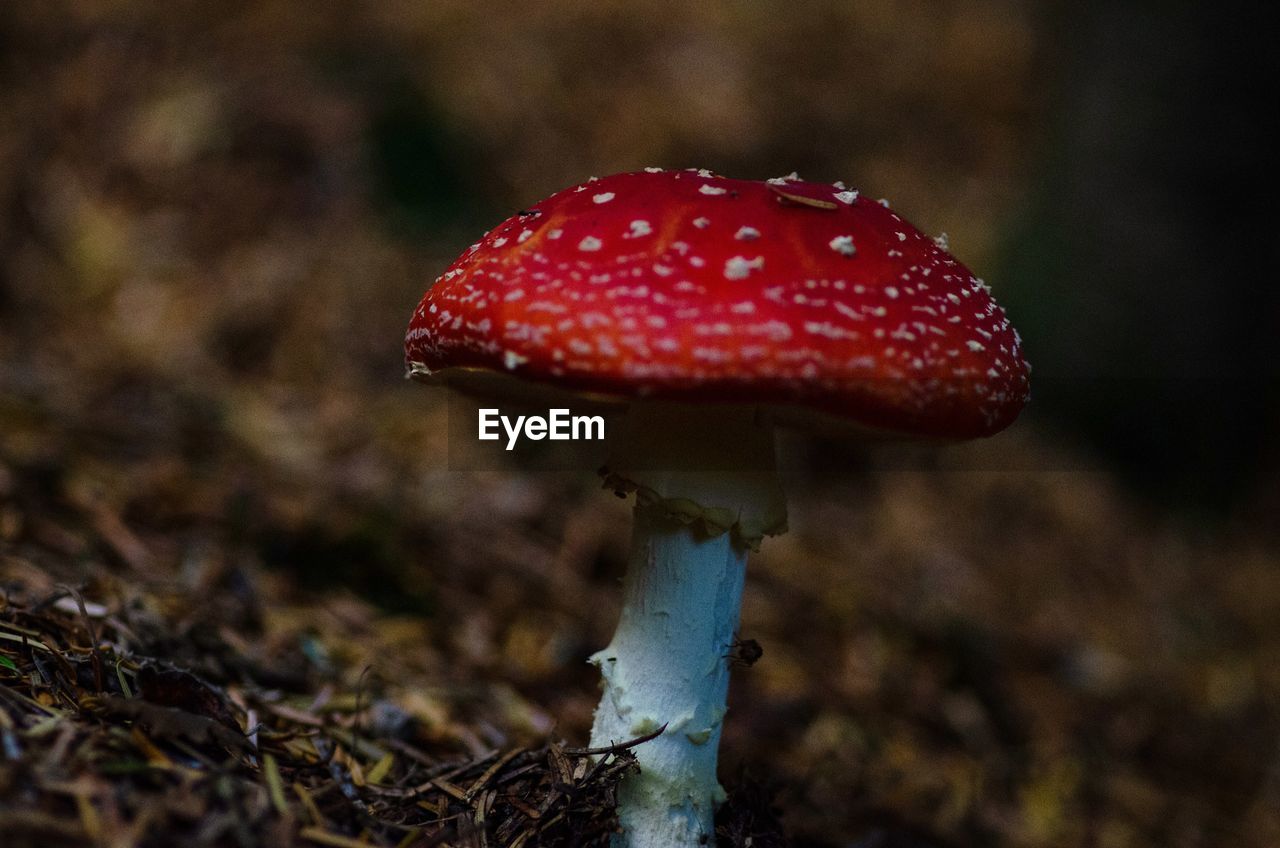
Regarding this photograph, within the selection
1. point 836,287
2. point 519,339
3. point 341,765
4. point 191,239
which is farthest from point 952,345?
point 191,239

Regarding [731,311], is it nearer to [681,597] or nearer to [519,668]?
[681,597]

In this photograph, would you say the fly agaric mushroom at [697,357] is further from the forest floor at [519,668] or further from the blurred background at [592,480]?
the blurred background at [592,480]

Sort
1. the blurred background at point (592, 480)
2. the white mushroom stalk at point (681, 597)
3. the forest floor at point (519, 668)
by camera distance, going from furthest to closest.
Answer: the blurred background at point (592, 480)
the white mushroom stalk at point (681, 597)
the forest floor at point (519, 668)

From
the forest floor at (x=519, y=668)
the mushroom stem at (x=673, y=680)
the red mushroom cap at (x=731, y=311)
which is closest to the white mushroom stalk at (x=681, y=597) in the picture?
the mushroom stem at (x=673, y=680)

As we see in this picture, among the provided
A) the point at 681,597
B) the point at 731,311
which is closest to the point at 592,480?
the point at 681,597

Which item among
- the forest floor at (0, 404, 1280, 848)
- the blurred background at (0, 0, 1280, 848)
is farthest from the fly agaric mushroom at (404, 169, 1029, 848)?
the blurred background at (0, 0, 1280, 848)

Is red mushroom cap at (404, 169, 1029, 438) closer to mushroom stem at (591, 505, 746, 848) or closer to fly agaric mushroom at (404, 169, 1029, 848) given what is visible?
fly agaric mushroom at (404, 169, 1029, 848)

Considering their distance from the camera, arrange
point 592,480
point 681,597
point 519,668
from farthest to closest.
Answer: point 592,480 → point 519,668 → point 681,597
